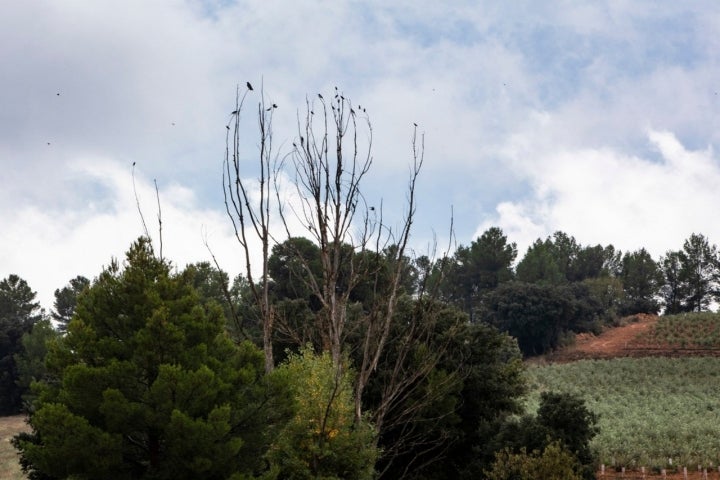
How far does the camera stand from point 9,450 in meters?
50.3

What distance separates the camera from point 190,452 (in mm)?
17969

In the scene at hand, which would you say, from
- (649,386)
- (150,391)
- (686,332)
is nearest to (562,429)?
(150,391)

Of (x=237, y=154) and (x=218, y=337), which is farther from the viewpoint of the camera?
(x=218, y=337)

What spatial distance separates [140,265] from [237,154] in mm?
4780

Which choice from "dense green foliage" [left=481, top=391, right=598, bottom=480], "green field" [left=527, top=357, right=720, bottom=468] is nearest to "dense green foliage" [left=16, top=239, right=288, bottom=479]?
"dense green foliage" [left=481, top=391, right=598, bottom=480]

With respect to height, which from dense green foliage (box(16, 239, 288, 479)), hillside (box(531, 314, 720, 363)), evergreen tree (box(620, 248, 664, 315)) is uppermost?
evergreen tree (box(620, 248, 664, 315))

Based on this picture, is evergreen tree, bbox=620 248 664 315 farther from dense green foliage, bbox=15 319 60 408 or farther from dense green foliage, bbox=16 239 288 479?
dense green foliage, bbox=16 239 288 479

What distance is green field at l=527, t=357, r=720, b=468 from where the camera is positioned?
34.7 m

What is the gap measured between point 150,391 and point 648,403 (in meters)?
46.0

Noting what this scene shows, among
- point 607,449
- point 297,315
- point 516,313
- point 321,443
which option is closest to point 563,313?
point 516,313

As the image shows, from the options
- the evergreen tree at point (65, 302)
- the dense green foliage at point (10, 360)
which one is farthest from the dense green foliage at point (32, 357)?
the evergreen tree at point (65, 302)

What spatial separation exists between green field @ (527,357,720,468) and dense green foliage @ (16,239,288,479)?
21.8 m

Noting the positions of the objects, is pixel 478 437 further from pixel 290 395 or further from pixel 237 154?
pixel 237 154

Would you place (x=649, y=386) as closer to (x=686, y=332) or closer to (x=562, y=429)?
(x=686, y=332)
